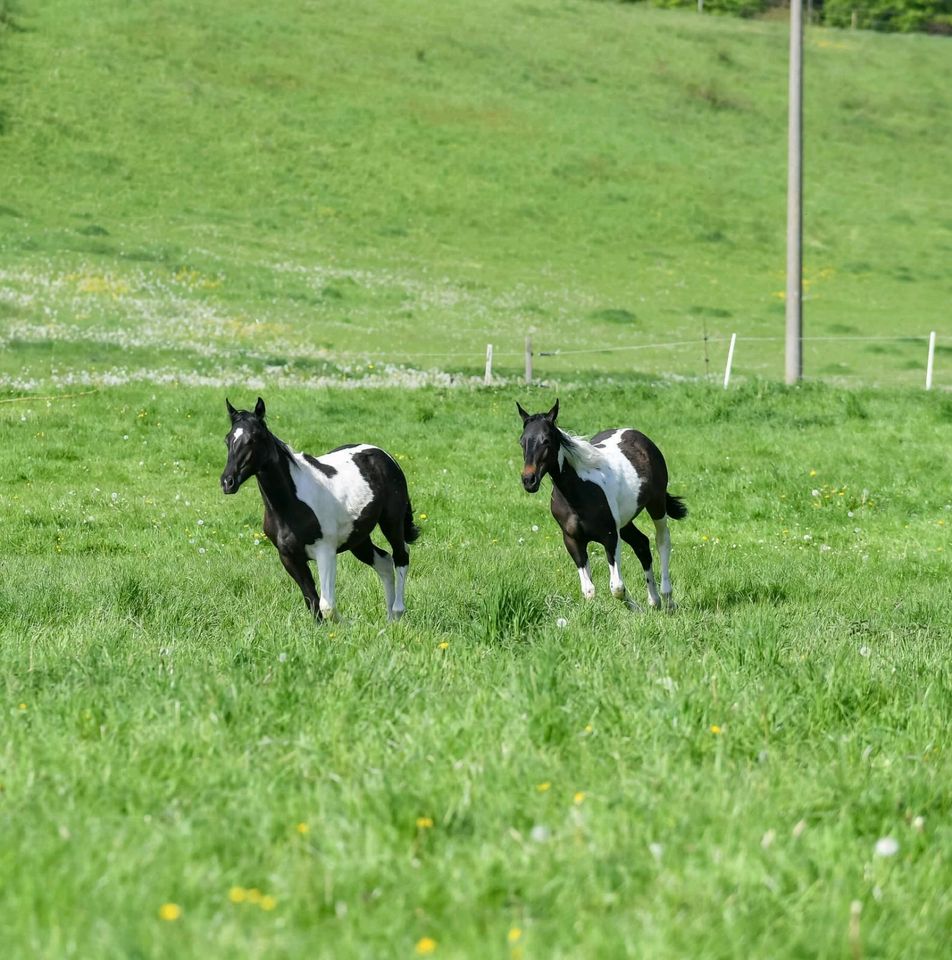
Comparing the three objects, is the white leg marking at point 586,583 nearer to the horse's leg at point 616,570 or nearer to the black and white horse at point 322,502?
the horse's leg at point 616,570

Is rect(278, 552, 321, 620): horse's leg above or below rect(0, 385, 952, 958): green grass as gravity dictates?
below

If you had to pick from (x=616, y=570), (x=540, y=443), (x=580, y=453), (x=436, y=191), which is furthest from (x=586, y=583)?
(x=436, y=191)

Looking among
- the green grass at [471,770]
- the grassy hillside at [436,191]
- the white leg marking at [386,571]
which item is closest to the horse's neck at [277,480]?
the green grass at [471,770]

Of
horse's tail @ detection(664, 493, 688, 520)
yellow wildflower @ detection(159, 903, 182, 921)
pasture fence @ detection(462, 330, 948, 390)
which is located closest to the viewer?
yellow wildflower @ detection(159, 903, 182, 921)

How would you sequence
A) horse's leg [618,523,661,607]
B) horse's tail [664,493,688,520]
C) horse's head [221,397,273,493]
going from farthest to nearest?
horse's tail [664,493,688,520] → horse's leg [618,523,661,607] → horse's head [221,397,273,493]

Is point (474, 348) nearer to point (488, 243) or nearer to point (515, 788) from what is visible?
point (488, 243)

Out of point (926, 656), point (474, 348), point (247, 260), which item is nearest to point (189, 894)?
point (926, 656)

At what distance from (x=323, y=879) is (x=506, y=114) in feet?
210

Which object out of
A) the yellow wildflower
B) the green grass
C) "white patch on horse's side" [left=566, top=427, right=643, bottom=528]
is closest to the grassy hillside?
"white patch on horse's side" [left=566, top=427, right=643, bottom=528]

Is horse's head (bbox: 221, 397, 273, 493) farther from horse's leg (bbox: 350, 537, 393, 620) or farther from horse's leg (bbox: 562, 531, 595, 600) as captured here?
horse's leg (bbox: 562, 531, 595, 600)

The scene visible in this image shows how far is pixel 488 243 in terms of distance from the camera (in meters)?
52.9

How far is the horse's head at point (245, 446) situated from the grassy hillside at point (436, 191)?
15.5 meters

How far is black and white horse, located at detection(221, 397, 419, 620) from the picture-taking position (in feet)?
33.4

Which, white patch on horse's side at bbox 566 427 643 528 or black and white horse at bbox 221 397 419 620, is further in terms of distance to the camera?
white patch on horse's side at bbox 566 427 643 528
